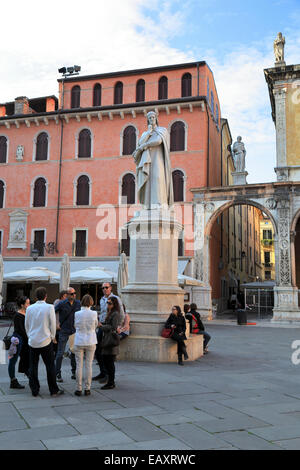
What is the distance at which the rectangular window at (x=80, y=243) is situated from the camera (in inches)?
1092

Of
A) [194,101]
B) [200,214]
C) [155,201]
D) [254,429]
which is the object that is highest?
[194,101]

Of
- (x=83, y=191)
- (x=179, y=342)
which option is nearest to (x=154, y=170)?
(x=179, y=342)

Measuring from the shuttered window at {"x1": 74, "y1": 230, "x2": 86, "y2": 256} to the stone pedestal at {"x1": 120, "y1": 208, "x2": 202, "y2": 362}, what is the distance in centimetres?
1869

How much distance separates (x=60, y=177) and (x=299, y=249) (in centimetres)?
1610

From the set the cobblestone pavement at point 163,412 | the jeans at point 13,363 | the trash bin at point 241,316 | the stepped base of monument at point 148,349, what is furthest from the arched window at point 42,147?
the jeans at point 13,363

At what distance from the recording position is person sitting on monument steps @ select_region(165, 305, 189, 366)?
328 inches

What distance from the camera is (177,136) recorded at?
27.3 m

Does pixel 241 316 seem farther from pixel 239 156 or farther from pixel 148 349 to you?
pixel 148 349

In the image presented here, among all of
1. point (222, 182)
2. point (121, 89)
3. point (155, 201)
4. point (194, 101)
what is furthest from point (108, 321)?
point (222, 182)

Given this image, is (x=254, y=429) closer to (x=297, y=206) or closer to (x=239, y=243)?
(x=297, y=206)

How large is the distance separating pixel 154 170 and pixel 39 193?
21.2 meters

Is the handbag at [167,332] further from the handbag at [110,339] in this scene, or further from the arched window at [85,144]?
the arched window at [85,144]

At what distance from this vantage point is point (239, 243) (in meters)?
42.5

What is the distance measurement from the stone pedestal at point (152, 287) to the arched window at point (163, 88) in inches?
816
